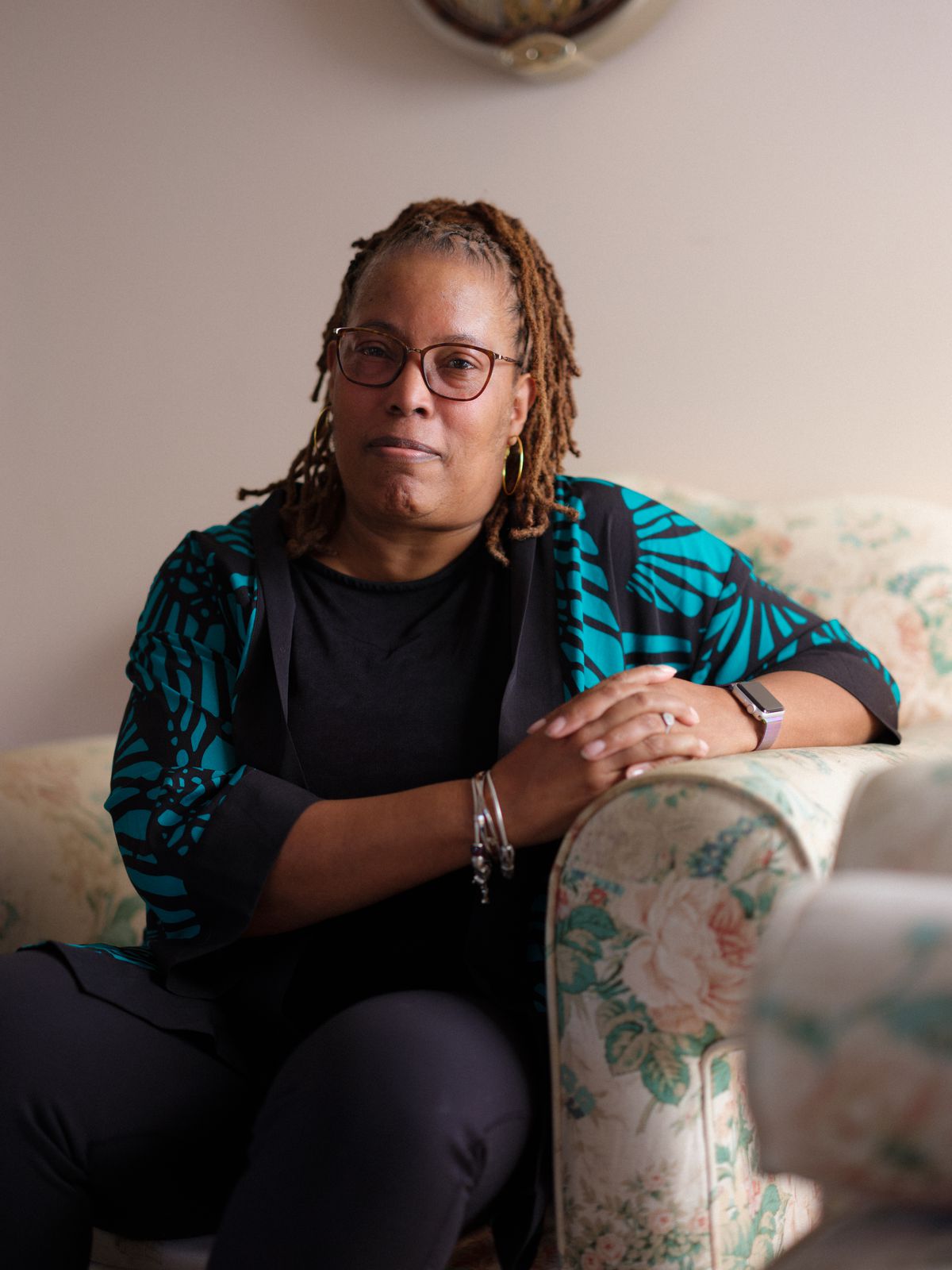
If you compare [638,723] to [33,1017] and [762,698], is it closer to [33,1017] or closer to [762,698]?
[762,698]

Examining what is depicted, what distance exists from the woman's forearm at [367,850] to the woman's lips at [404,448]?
1.13ft

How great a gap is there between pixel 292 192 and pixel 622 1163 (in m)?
1.60

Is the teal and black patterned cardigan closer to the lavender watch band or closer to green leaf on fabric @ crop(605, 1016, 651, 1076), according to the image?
the lavender watch band

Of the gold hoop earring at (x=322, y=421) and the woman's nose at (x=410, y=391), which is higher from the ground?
the woman's nose at (x=410, y=391)

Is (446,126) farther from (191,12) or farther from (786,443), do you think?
(786,443)

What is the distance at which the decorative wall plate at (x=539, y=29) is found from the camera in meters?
1.67

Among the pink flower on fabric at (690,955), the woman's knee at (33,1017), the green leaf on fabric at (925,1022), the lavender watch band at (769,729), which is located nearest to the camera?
the green leaf on fabric at (925,1022)

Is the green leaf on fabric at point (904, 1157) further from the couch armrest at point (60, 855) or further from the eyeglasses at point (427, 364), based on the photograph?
the couch armrest at point (60, 855)

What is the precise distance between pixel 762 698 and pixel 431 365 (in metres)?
0.46

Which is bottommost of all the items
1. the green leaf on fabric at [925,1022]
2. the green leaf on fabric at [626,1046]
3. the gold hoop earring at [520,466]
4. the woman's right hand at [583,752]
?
the green leaf on fabric at [626,1046]

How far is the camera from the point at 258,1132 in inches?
32.6

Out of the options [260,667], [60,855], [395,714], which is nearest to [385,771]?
[395,714]

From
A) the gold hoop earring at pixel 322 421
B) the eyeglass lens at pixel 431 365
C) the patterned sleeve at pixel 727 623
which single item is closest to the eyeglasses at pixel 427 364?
the eyeglass lens at pixel 431 365

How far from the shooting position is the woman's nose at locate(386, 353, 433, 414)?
114 cm
